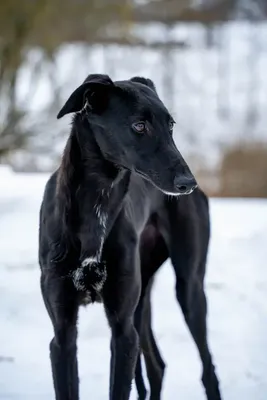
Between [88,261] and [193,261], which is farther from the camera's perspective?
[193,261]

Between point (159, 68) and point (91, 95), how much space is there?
44.1 feet

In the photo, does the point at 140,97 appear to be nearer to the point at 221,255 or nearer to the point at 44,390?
the point at 44,390

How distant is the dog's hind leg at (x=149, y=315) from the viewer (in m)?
3.79

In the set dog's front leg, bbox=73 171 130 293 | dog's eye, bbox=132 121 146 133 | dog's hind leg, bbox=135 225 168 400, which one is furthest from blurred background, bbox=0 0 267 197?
dog's eye, bbox=132 121 146 133

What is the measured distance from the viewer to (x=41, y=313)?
5.58m

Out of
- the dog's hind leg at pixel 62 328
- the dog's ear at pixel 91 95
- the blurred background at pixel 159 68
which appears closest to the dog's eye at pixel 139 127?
the dog's ear at pixel 91 95

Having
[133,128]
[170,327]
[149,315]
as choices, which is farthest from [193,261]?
[170,327]

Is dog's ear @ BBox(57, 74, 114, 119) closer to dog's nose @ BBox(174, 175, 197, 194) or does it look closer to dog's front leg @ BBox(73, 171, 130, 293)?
dog's front leg @ BBox(73, 171, 130, 293)

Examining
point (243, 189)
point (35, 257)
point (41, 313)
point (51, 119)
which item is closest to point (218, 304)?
point (41, 313)

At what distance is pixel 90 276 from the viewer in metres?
3.06

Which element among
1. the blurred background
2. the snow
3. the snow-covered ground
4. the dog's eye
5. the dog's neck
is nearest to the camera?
the dog's eye

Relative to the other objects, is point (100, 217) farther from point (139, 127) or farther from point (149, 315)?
point (149, 315)

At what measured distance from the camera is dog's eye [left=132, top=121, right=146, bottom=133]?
9.39 feet

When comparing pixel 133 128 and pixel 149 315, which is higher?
pixel 133 128
